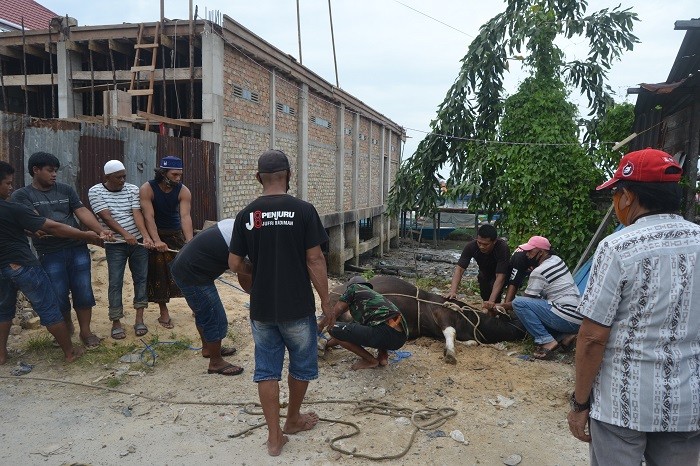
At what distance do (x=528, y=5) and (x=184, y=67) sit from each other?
692cm

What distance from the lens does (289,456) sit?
316 centimetres

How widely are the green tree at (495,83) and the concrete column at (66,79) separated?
24.3ft

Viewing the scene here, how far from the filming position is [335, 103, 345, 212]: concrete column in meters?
16.5

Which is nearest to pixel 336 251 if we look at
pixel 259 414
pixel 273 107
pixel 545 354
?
pixel 273 107

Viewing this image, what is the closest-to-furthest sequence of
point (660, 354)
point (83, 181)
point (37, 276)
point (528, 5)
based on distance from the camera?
point (660, 354)
point (37, 276)
point (83, 181)
point (528, 5)

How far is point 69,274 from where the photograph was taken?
4.62 metres

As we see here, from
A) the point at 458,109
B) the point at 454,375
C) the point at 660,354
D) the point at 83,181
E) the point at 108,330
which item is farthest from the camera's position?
the point at 458,109

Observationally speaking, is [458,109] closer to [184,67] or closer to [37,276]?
[184,67]

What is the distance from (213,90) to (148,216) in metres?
5.12

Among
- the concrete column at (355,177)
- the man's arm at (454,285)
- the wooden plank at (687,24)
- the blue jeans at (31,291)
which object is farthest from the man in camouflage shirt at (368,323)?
the concrete column at (355,177)

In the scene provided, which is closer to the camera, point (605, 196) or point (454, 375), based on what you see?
point (454, 375)

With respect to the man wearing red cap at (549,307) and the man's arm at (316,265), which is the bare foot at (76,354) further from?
the man wearing red cap at (549,307)

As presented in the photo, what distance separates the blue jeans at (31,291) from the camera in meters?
4.20

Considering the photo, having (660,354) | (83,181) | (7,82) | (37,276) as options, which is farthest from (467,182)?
(7,82)
